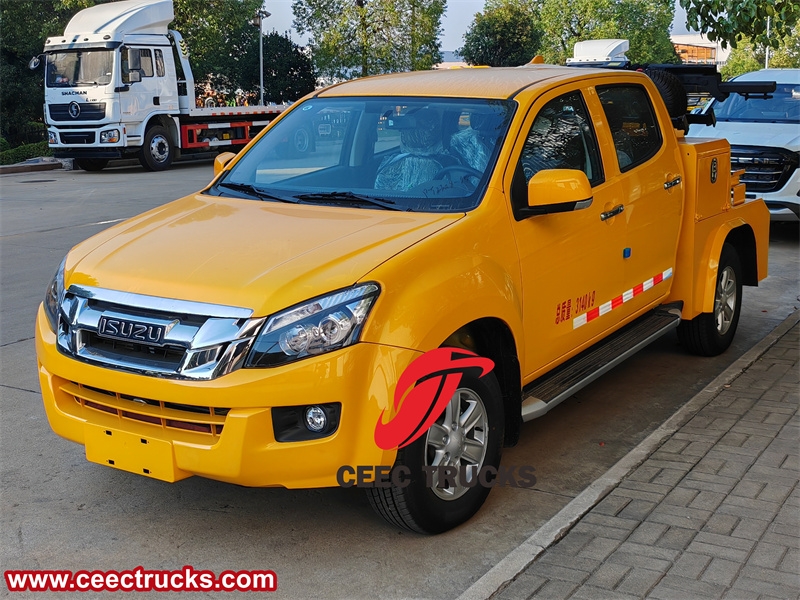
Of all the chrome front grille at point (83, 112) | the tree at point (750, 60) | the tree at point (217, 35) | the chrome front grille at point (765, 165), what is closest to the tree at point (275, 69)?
the tree at point (217, 35)

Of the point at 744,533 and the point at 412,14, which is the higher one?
the point at 412,14

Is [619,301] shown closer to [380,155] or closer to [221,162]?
[380,155]

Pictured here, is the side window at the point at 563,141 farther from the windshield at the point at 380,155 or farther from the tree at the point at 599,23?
the tree at the point at 599,23

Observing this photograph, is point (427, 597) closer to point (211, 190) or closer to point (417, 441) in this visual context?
point (417, 441)

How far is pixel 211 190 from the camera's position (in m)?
5.00

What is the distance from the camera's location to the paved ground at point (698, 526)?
11.4 feet

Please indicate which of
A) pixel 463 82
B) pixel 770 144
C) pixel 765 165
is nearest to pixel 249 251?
pixel 463 82

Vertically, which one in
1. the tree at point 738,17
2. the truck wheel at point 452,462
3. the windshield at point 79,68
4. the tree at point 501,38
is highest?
the tree at point 501,38

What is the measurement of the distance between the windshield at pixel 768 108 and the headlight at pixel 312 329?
998 centimetres

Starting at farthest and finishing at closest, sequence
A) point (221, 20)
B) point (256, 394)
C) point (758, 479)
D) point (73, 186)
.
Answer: point (221, 20) < point (73, 186) < point (758, 479) < point (256, 394)

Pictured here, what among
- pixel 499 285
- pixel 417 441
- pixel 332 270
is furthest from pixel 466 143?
pixel 417 441

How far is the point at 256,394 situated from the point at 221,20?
3031cm

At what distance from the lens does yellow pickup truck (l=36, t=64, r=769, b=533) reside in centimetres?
345

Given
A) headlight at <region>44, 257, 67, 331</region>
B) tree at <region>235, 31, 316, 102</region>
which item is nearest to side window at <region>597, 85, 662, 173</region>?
headlight at <region>44, 257, 67, 331</region>
